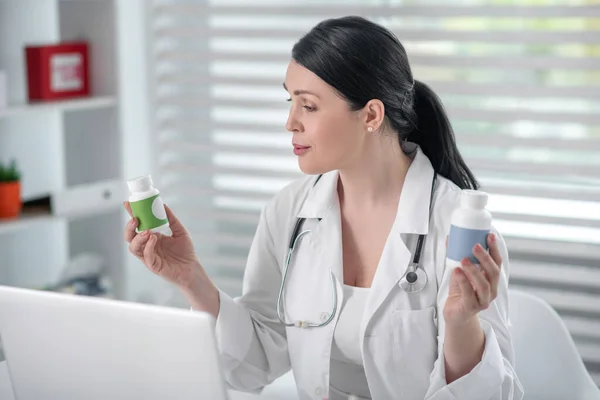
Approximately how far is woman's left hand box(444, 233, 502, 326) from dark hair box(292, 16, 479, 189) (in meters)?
0.50

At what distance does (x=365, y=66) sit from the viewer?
5.53ft

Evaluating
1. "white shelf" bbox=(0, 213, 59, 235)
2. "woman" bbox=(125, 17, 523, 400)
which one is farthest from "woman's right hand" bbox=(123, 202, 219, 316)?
"white shelf" bbox=(0, 213, 59, 235)

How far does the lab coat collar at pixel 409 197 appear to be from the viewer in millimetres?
1734

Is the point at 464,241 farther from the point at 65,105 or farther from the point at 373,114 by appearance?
the point at 65,105

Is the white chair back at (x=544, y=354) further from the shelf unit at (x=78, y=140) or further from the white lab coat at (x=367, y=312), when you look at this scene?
the shelf unit at (x=78, y=140)

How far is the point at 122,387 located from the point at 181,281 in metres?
0.48

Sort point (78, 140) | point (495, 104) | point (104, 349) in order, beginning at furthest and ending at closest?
point (78, 140) → point (495, 104) → point (104, 349)

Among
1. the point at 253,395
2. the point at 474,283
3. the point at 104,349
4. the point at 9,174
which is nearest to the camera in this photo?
the point at 104,349

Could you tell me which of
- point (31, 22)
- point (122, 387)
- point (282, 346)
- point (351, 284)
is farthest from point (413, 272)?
point (31, 22)

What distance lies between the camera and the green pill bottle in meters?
1.48

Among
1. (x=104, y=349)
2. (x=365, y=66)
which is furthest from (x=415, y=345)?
(x=104, y=349)

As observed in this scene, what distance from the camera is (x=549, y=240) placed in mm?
2680

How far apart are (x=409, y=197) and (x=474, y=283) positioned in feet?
1.52

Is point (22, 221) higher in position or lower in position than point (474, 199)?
lower
